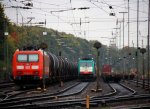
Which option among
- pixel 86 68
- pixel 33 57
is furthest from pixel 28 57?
pixel 86 68

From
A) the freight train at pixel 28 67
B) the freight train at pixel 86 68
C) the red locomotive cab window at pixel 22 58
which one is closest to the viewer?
the freight train at pixel 28 67

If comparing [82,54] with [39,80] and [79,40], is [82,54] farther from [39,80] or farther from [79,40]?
[39,80]

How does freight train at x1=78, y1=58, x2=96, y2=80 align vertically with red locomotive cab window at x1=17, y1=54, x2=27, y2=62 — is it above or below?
below

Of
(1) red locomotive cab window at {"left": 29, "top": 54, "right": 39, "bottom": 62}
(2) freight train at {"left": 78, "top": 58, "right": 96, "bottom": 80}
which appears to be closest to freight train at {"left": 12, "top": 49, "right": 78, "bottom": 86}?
(1) red locomotive cab window at {"left": 29, "top": 54, "right": 39, "bottom": 62}

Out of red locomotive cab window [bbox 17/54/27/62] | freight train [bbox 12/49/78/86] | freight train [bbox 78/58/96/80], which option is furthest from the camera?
freight train [bbox 78/58/96/80]

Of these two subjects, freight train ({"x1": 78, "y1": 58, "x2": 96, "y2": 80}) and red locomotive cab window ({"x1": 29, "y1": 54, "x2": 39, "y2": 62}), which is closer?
red locomotive cab window ({"x1": 29, "y1": 54, "x2": 39, "y2": 62})

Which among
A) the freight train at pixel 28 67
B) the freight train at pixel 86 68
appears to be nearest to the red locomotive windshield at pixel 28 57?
the freight train at pixel 28 67

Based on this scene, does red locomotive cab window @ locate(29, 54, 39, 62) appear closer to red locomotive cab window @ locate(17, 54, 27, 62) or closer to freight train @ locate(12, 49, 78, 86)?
freight train @ locate(12, 49, 78, 86)

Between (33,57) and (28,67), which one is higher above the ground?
(33,57)

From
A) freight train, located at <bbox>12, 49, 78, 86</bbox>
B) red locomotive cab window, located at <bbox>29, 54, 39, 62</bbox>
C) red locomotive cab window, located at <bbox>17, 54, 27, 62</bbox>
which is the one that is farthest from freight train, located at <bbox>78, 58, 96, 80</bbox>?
red locomotive cab window, located at <bbox>17, 54, 27, 62</bbox>

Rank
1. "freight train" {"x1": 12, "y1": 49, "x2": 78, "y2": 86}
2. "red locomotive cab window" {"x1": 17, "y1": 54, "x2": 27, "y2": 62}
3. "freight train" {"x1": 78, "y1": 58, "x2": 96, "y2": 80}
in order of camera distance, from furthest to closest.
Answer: "freight train" {"x1": 78, "y1": 58, "x2": 96, "y2": 80}
"red locomotive cab window" {"x1": 17, "y1": 54, "x2": 27, "y2": 62}
"freight train" {"x1": 12, "y1": 49, "x2": 78, "y2": 86}

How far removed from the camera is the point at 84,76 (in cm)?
6494

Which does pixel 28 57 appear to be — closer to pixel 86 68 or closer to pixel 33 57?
pixel 33 57

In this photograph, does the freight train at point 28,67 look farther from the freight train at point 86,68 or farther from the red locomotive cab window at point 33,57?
the freight train at point 86,68
